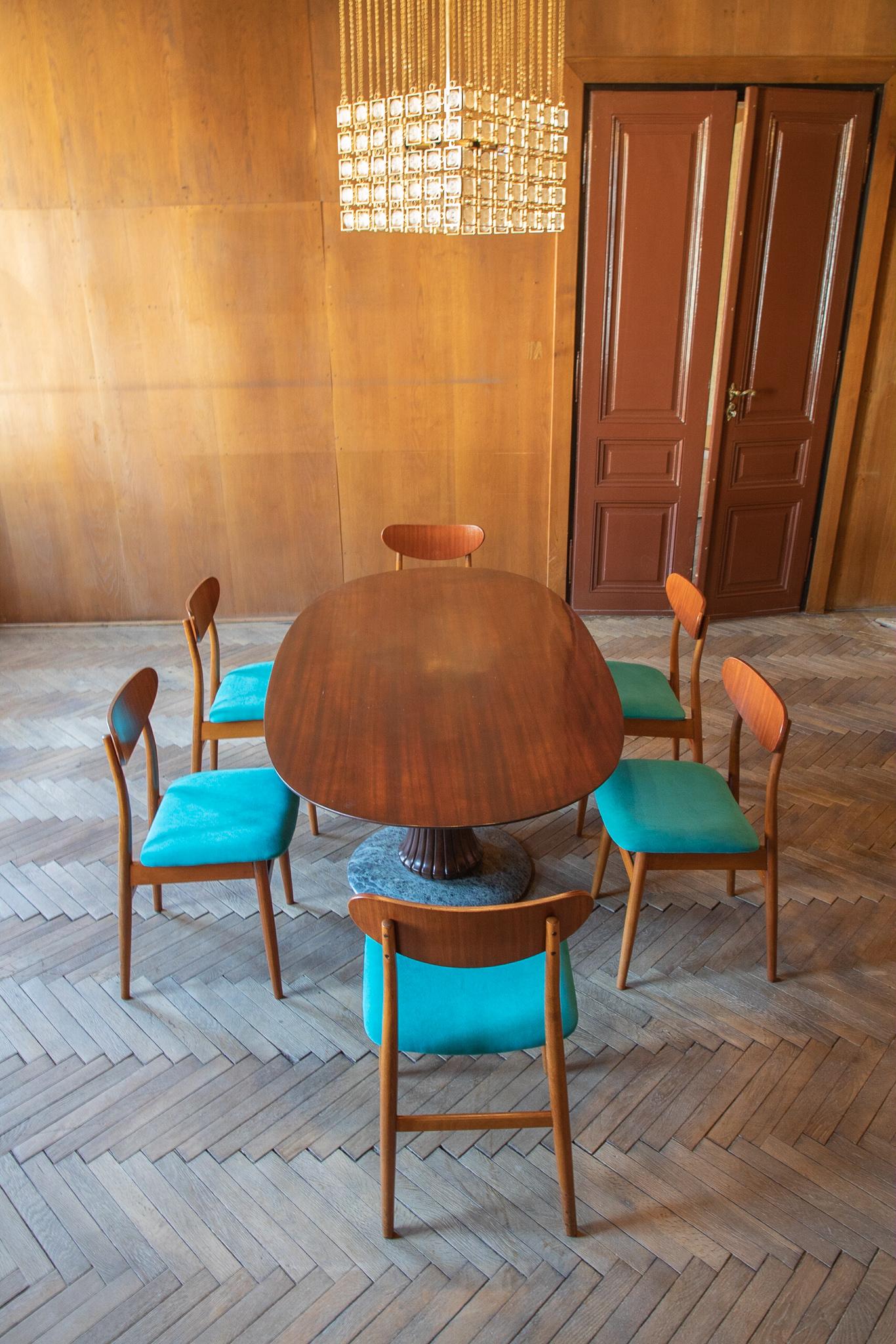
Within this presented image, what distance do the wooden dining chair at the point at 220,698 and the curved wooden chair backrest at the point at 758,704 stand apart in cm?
139

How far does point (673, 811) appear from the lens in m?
2.39

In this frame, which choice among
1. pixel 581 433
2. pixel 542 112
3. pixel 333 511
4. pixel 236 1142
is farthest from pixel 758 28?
pixel 236 1142

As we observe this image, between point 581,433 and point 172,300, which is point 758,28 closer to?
point 581,433

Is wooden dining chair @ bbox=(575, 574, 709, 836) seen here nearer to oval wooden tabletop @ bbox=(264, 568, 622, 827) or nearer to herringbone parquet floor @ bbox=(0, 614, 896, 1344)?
oval wooden tabletop @ bbox=(264, 568, 622, 827)

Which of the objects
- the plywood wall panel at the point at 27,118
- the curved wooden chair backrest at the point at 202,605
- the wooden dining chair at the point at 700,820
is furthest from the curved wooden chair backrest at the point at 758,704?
the plywood wall panel at the point at 27,118

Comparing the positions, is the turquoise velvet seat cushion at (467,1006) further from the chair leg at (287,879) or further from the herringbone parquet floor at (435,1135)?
the chair leg at (287,879)

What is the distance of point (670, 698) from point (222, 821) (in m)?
1.53

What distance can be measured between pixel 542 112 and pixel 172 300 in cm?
261

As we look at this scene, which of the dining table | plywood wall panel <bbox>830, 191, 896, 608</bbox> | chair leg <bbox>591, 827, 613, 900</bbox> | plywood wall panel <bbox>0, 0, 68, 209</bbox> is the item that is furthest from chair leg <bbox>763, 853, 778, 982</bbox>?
plywood wall panel <bbox>0, 0, 68, 209</bbox>

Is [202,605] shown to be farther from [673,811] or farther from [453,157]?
[673,811]

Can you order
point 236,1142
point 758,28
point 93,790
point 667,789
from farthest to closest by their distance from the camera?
point 758,28, point 93,790, point 667,789, point 236,1142

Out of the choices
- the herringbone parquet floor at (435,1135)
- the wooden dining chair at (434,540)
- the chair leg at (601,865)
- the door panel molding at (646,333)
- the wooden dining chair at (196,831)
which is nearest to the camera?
the herringbone parquet floor at (435,1135)

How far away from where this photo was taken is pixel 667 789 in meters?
2.48

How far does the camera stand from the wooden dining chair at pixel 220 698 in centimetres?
293
